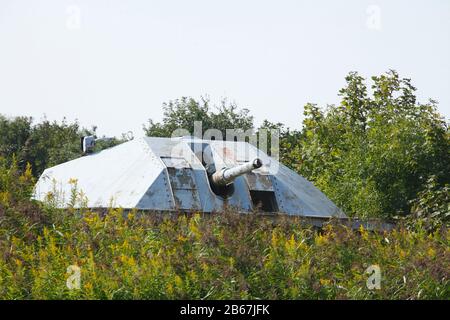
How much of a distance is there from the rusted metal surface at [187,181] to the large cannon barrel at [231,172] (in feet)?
0.07

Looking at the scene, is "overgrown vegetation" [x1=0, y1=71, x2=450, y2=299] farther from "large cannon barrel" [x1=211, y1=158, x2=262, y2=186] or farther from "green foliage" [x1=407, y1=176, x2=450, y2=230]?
"green foliage" [x1=407, y1=176, x2=450, y2=230]

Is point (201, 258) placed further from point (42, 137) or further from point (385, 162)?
point (42, 137)

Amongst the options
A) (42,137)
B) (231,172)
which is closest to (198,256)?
(231,172)

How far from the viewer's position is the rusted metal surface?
14477mm

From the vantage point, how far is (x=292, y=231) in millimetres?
10930

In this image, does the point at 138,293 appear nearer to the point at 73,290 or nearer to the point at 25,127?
the point at 73,290

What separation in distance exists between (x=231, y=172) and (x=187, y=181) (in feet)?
2.63

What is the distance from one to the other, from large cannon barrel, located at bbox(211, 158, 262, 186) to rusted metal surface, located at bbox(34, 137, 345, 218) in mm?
21

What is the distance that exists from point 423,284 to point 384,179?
1035 centimetres

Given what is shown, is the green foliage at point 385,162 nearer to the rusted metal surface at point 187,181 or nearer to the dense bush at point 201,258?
the rusted metal surface at point 187,181

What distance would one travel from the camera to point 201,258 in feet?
30.3

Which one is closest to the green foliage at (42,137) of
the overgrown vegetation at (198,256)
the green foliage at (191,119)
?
the green foliage at (191,119)

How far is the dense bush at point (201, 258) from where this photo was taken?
889 centimetres
